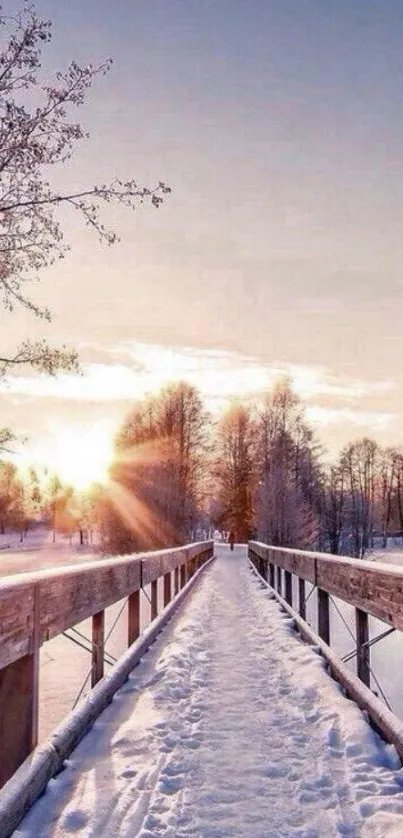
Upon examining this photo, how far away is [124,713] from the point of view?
436cm

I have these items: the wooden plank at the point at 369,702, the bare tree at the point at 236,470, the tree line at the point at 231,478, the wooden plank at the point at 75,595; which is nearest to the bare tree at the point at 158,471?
the tree line at the point at 231,478

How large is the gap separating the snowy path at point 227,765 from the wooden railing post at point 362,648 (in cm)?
23

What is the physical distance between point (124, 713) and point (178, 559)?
7.83m

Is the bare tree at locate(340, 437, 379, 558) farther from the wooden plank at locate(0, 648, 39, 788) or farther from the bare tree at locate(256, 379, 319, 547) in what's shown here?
the wooden plank at locate(0, 648, 39, 788)

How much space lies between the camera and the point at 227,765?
3.44 m

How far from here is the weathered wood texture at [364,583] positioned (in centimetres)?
373

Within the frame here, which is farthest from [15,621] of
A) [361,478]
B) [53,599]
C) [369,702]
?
[361,478]

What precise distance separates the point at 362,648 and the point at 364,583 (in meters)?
0.65

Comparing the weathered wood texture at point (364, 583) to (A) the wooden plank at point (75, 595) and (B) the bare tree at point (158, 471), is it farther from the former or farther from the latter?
(B) the bare tree at point (158, 471)

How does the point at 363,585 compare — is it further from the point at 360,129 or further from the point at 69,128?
the point at 360,129

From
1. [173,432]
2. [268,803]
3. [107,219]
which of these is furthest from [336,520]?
[268,803]

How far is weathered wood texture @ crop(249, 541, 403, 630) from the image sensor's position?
373 cm

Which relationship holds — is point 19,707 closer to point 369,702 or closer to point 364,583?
point 369,702

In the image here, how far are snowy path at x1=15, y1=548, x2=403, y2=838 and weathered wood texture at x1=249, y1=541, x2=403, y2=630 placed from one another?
0.60m
